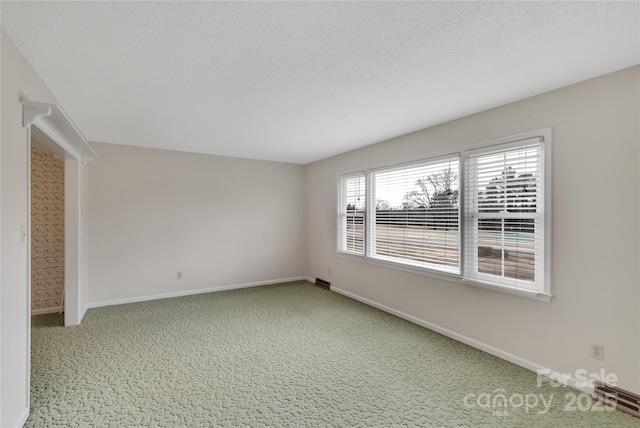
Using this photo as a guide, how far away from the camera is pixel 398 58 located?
198 cm

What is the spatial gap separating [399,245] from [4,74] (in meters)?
3.98

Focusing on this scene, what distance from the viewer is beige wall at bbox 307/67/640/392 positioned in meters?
2.07

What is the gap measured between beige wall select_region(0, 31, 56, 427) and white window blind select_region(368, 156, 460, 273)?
3.70 meters

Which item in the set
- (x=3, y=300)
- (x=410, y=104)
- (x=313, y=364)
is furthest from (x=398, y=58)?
(x=3, y=300)

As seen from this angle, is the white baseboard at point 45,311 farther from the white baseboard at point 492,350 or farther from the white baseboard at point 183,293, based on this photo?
the white baseboard at point 492,350

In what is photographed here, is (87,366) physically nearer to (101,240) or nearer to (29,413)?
(29,413)

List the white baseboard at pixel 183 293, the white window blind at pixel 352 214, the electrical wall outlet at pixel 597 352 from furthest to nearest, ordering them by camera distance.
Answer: the white window blind at pixel 352 214 → the white baseboard at pixel 183 293 → the electrical wall outlet at pixel 597 352

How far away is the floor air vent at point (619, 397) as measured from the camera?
6.57ft

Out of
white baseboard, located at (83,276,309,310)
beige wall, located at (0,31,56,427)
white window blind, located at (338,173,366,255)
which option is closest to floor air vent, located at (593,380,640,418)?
white window blind, located at (338,173,366,255)

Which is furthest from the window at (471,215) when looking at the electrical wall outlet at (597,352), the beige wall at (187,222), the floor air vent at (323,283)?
the beige wall at (187,222)

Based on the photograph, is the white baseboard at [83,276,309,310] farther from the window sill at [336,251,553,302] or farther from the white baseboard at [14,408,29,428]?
the white baseboard at [14,408,29,428]

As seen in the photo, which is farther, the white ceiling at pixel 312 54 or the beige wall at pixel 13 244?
the beige wall at pixel 13 244

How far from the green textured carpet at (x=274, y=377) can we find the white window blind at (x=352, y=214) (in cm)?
133

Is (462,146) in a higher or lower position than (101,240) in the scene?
higher
